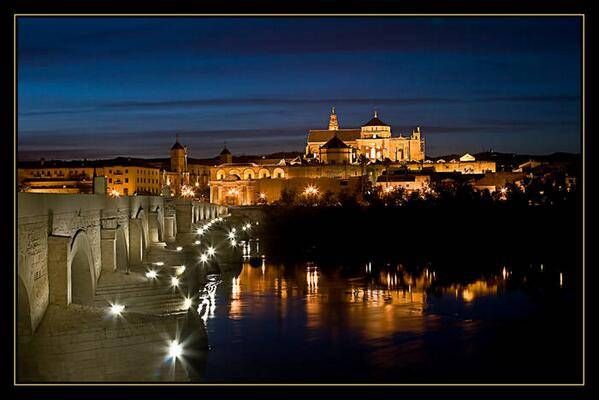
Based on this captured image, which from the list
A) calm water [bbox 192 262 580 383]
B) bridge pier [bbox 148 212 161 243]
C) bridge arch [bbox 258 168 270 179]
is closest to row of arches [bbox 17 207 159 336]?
bridge pier [bbox 148 212 161 243]

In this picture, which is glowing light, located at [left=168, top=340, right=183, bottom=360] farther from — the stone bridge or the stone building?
the stone building

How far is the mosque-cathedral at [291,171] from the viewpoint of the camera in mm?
60719

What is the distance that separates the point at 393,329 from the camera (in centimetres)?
1335

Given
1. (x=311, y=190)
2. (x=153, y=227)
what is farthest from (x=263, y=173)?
(x=153, y=227)

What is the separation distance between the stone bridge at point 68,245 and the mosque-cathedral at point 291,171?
36.5m

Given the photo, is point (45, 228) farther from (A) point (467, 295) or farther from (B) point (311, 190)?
(B) point (311, 190)

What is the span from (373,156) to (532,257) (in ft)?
171

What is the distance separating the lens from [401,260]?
26.0 metres

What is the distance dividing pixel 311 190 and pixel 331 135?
54.5 ft

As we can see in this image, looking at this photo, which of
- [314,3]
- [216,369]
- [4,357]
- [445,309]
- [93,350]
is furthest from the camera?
[445,309]

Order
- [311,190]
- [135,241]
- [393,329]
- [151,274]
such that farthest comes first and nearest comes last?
[311,190] < [135,241] < [151,274] < [393,329]

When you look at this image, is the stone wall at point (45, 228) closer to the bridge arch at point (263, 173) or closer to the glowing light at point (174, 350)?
the glowing light at point (174, 350)

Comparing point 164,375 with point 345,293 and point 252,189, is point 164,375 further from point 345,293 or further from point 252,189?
point 252,189

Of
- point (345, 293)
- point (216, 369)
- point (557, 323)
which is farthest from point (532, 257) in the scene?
point (216, 369)
